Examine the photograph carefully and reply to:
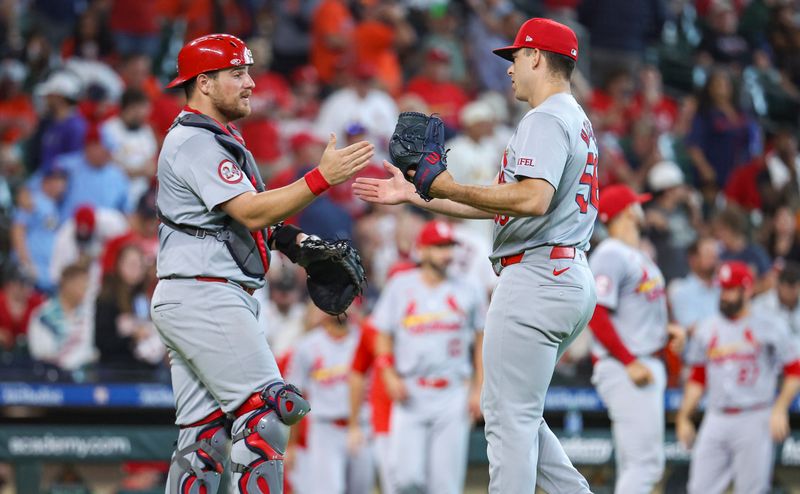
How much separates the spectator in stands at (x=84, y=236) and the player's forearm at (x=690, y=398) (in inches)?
193

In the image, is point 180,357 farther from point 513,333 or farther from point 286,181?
point 286,181

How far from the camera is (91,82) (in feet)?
42.9

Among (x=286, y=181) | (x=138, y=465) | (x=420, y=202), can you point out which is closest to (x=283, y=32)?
(x=286, y=181)

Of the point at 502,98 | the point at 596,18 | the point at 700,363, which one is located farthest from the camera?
the point at 596,18

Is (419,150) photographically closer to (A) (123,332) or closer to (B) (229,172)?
(B) (229,172)

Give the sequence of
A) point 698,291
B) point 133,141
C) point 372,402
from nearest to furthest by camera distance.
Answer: point 372,402 → point 698,291 → point 133,141

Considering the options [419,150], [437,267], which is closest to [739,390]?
[437,267]

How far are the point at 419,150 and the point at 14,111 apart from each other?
29.0ft

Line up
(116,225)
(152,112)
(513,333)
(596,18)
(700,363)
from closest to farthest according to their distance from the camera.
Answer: (513,333) < (700,363) < (116,225) < (152,112) < (596,18)

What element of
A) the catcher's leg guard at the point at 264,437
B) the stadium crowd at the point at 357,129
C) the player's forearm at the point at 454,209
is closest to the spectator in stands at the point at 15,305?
the stadium crowd at the point at 357,129

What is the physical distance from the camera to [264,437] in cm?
509

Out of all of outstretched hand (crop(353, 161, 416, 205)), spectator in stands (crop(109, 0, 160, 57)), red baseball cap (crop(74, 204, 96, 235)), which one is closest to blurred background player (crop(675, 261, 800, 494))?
outstretched hand (crop(353, 161, 416, 205))

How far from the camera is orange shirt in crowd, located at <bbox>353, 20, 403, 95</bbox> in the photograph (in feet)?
45.7

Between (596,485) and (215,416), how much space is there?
514 centimetres
